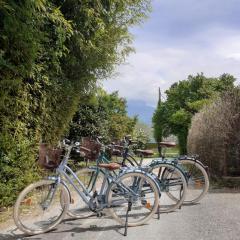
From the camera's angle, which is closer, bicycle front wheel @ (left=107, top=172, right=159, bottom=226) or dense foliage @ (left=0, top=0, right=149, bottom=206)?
bicycle front wheel @ (left=107, top=172, right=159, bottom=226)

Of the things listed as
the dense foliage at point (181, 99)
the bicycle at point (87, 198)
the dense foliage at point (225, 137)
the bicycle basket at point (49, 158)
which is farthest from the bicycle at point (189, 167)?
the dense foliage at point (181, 99)

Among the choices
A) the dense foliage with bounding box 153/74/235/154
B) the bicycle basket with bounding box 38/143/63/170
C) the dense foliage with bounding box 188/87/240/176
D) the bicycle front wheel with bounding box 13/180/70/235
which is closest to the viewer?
the bicycle front wheel with bounding box 13/180/70/235

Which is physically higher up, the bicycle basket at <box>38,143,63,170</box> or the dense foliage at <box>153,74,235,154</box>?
the dense foliage at <box>153,74,235,154</box>

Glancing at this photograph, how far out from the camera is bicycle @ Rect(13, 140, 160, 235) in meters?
6.09

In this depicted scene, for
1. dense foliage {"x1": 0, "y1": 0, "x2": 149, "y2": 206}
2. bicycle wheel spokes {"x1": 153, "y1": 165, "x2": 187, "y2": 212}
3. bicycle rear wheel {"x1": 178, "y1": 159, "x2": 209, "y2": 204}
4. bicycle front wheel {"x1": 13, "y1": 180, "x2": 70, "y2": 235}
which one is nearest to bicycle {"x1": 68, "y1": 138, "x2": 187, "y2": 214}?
bicycle wheel spokes {"x1": 153, "y1": 165, "x2": 187, "y2": 212}

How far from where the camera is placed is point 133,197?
21.4 feet

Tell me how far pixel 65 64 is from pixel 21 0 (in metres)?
2.88

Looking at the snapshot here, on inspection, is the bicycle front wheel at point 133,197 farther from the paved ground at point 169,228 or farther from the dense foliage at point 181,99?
the dense foliage at point 181,99

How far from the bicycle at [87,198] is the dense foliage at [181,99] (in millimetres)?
30111

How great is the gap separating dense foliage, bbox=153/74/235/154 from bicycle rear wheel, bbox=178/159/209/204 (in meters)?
28.3

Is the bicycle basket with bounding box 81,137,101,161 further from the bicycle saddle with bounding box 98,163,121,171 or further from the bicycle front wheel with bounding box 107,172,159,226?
the bicycle front wheel with bounding box 107,172,159,226

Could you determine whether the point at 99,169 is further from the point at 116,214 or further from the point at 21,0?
the point at 21,0

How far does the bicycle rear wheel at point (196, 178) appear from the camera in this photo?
7.95 m

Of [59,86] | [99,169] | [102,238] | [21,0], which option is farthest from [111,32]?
[102,238]
